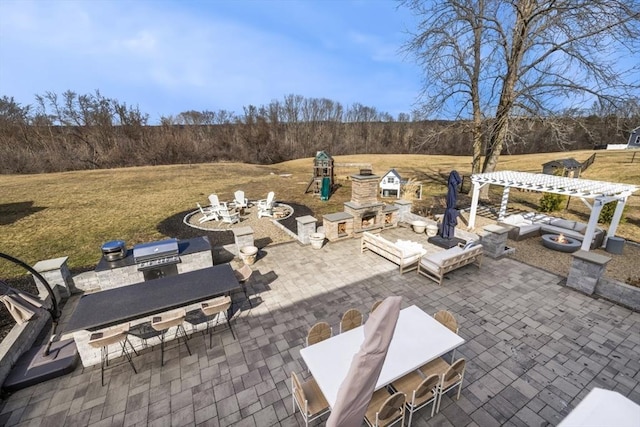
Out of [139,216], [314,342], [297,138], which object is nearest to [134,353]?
[314,342]

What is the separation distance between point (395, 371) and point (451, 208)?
307 inches

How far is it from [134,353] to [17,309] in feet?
7.21

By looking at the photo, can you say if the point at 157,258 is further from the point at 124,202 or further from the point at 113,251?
the point at 124,202

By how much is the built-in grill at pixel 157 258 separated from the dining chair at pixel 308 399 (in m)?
5.10

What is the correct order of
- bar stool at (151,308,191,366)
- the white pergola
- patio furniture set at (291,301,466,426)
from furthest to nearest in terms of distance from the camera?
1. the white pergola
2. bar stool at (151,308,191,366)
3. patio furniture set at (291,301,466,426)

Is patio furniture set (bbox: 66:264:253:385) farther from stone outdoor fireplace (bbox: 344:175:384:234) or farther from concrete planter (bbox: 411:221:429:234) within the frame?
concrete planter (bbox: 411:221:429:234)

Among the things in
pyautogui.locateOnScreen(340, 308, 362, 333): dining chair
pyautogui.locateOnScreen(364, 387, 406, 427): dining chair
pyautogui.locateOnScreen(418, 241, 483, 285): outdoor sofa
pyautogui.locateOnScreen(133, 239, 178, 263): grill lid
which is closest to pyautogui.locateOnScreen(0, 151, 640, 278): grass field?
pyautogui.locateOnScreen(133, 239, 178, 263): grill lid

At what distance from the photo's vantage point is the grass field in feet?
38.2

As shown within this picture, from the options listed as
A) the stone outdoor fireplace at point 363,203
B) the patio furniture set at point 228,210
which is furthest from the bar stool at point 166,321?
the patio furniture set at point 228,210

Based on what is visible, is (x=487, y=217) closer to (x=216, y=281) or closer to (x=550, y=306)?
(x=550, y=306)

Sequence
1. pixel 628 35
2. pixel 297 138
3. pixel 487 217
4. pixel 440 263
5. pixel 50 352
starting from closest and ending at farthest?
pixel 50 352, pixel 440 263, pixel 628 35, pixel 487 217, pixel 297 138

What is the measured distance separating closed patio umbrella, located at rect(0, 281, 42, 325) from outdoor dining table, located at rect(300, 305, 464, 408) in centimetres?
525

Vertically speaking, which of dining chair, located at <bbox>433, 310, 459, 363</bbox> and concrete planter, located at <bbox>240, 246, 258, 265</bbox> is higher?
dining chair, located at <bbox>433, 310, 459, 363</bbox>

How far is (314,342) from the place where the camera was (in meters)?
4.87
